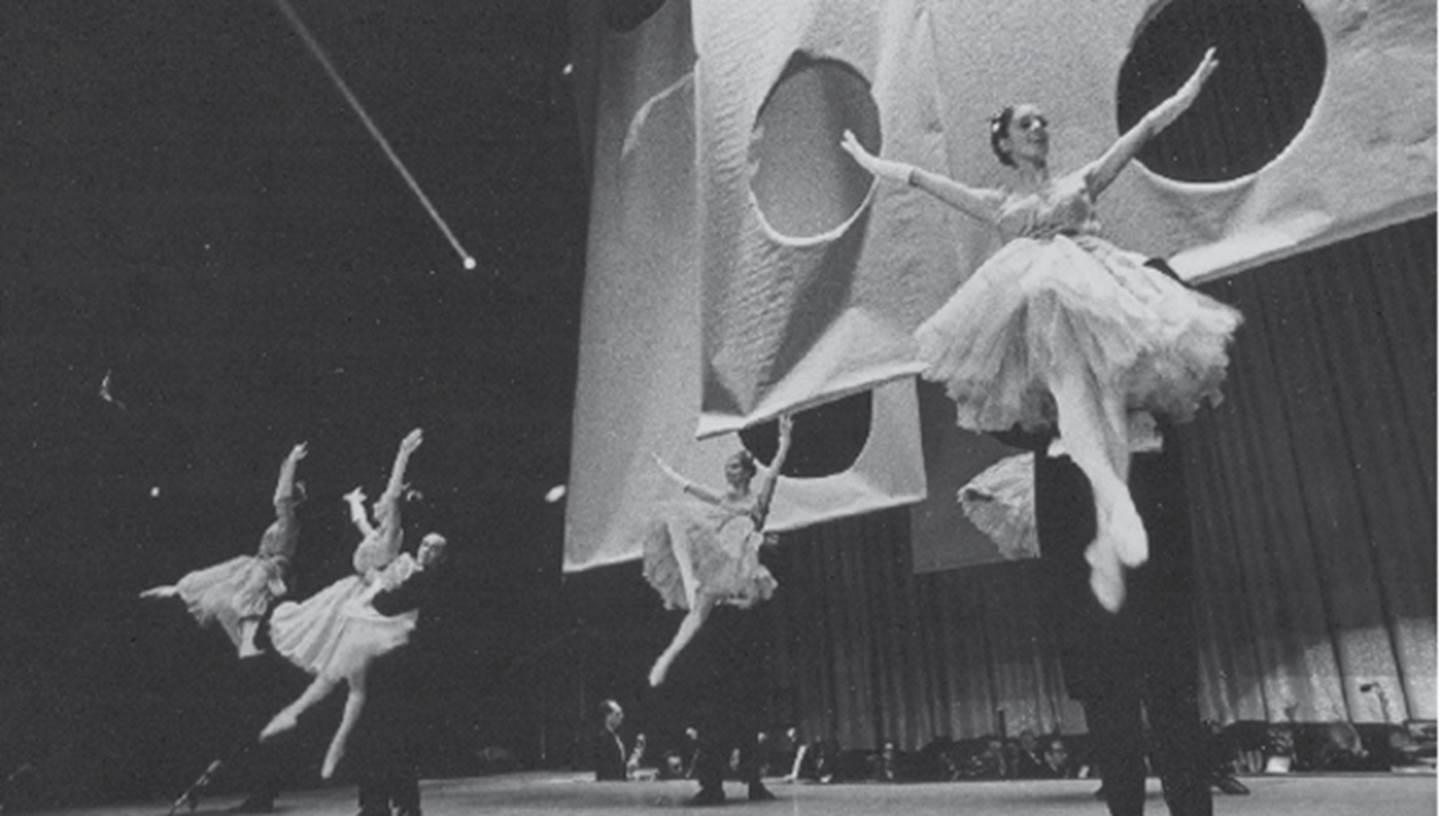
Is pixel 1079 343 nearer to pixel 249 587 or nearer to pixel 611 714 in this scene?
pixel 249 587

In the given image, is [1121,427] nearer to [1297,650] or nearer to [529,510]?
[1297,650]

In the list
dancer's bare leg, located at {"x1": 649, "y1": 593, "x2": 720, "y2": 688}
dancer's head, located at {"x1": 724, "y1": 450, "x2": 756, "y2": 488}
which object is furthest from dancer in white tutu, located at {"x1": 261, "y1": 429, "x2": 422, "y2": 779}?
dancer's head, located at {"x1": 724, "y1": 450, "x2": 756, "y2": 488}

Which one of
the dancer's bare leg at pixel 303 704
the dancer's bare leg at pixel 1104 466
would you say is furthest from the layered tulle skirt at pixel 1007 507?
the dancer's bare leg at pixel 303 704

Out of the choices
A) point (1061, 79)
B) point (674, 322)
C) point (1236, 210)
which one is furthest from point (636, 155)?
point (1236, 210)

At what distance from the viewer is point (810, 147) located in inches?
174

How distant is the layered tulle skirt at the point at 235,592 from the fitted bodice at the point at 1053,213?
4.15m

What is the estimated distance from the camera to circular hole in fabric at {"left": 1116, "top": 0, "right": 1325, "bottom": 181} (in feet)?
15.4

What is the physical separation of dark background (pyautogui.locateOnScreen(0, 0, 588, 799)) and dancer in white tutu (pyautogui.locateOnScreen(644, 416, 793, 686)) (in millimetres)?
2388

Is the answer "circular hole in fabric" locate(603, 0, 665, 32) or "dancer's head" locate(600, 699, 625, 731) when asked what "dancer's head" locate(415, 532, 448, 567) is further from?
"dancer's head" locate(600, 699, 625, 731)

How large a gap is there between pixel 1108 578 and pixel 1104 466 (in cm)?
18

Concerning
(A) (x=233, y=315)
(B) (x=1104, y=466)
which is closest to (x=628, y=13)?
(A) (x=233, y=315)

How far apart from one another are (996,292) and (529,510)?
5.90 m

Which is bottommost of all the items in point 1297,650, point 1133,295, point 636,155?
point 1297,650

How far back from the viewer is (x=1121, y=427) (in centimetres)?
182
